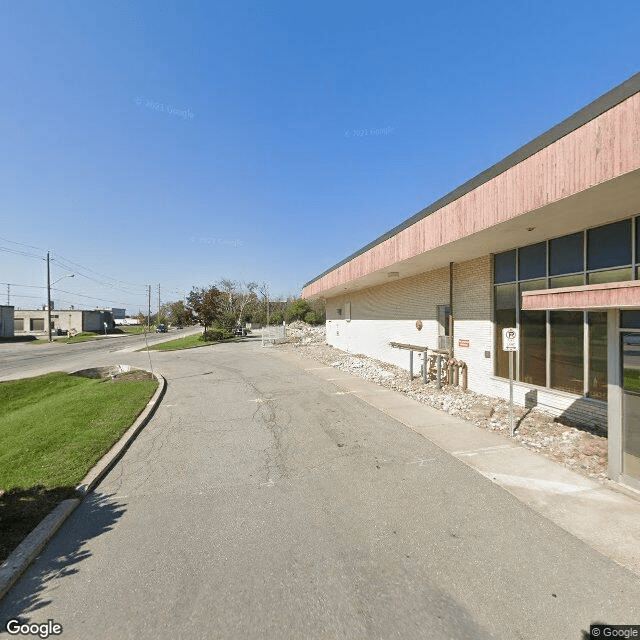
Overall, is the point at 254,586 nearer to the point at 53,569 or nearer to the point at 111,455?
the point at 53,569

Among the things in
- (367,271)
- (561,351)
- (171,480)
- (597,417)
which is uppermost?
(367,271)

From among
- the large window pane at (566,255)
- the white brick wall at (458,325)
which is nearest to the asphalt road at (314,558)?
the white brick wall at (458,325)

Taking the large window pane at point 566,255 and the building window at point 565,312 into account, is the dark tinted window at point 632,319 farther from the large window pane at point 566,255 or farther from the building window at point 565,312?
the large window pane at point 566,255

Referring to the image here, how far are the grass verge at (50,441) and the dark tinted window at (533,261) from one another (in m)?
10.5

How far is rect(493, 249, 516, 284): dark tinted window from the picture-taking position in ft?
30.7

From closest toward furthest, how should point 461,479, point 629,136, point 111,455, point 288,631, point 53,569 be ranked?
point 288,631, point 53,569, point 629,136, point 461,479, point 111,455

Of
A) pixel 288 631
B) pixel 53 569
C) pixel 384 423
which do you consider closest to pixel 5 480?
pixel 53 569

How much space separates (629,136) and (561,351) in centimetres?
504

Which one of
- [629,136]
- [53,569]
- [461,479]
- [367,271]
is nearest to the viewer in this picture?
[53,569]

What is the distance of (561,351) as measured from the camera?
7.86 metres

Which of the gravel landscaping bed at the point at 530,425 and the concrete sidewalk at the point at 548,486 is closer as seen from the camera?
the concrete sidewalk at the point at 548,486

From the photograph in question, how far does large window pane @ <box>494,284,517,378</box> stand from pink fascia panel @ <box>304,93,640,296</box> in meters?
2.64

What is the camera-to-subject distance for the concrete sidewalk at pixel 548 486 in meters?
3.82

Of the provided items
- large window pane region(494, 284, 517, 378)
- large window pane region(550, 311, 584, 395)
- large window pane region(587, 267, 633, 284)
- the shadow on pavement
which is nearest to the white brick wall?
large window pane region(494, 284, 517, 378)
